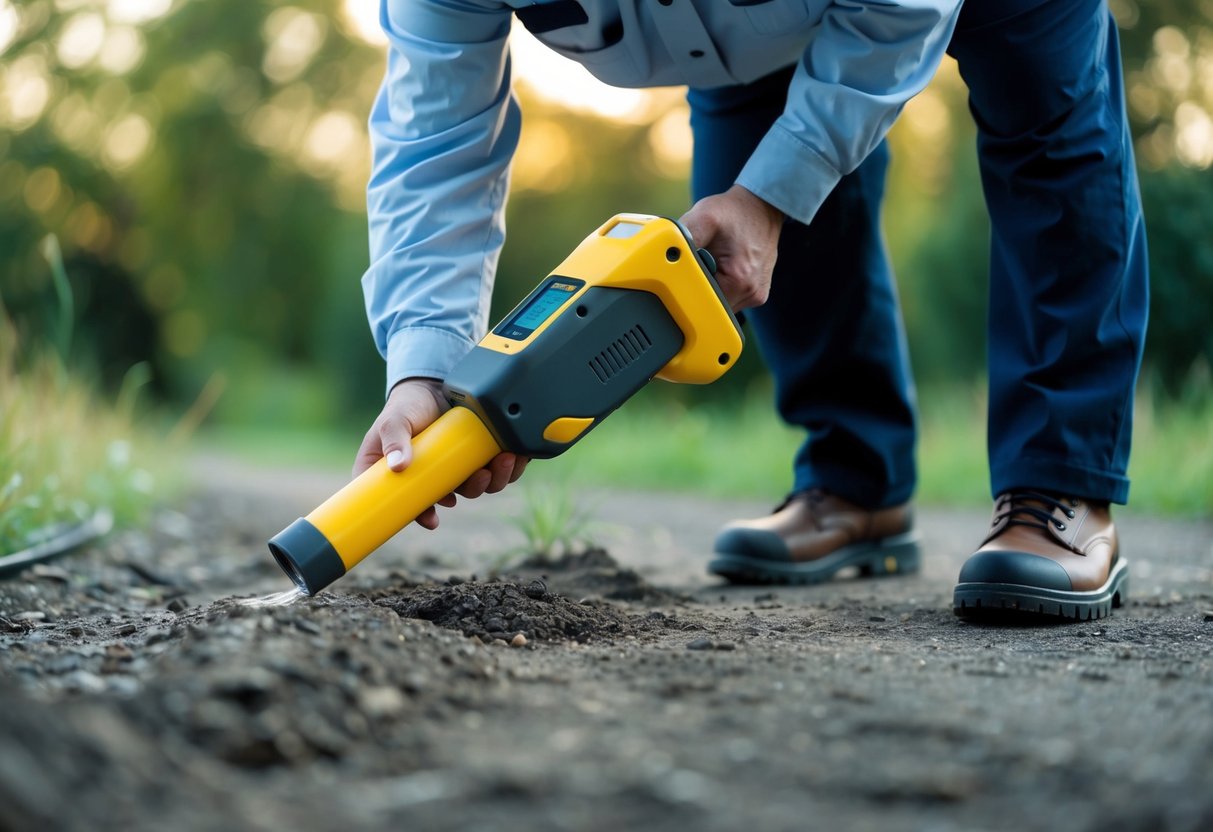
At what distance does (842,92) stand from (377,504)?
100 centimetres

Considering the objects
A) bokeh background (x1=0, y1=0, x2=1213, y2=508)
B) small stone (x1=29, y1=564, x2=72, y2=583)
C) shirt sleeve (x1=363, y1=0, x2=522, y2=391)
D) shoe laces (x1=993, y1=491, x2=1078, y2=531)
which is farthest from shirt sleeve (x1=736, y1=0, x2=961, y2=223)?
bokeh background (x1=0, y1=0, x2=1213, y2=508)

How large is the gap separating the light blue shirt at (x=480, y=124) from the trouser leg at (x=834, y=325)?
339 mm

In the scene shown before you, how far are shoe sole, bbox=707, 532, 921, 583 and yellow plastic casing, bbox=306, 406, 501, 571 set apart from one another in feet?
3.14

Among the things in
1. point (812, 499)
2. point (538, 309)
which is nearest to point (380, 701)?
point (538, 309)

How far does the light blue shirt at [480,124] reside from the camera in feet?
6.20

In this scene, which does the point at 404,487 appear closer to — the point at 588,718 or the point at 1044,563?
the point at 588,718

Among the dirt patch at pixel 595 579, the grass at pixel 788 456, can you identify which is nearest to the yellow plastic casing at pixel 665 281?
the dirt patch at pixel 595 579

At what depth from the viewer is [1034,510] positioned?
207 centimetres

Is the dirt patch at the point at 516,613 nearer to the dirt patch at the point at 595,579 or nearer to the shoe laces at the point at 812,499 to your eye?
the dirt patch at the point at 595,579

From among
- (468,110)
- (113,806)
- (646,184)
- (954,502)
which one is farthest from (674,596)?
(646,184)

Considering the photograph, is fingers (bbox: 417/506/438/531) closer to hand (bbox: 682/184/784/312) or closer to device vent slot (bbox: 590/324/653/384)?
device vent slot (bbox: 590/324/653/384)

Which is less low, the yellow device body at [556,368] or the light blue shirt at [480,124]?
the light blue shirt at [480,124]

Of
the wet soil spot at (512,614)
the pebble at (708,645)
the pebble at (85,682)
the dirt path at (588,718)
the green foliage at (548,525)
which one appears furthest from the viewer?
the green foliage at (548,525)

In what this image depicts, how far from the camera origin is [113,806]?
3.19 feet
